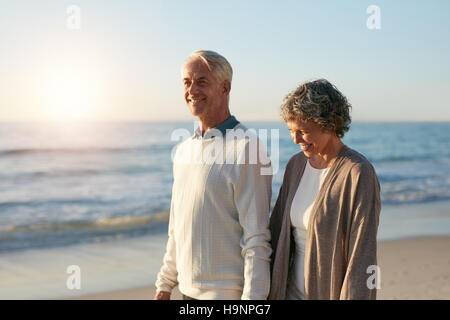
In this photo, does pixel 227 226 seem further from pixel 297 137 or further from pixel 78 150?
pixel 78 150

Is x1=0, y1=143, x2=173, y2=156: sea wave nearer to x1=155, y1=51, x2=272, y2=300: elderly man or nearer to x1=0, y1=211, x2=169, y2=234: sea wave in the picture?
x1=0, y1=211, x2=169, y2=234: sea wave

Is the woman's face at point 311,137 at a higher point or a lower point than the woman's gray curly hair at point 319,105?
lower

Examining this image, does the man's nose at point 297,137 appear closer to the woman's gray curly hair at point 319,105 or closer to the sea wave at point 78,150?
the woman's gray curly hair at point 319,105

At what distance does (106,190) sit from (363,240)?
1403cm

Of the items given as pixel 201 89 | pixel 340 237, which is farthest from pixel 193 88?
pixel 340 237

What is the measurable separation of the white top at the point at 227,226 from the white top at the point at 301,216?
0.46ft

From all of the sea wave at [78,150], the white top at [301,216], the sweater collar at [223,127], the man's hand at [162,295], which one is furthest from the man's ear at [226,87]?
the sea wave at [78,150]

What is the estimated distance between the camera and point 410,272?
21.3 ft

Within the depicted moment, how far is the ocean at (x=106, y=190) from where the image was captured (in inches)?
324

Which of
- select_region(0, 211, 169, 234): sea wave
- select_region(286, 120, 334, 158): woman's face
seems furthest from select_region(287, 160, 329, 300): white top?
select_region(0, 211, 169, 234): sea wave

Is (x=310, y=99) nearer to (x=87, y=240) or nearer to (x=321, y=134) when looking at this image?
(x=321, y=134)

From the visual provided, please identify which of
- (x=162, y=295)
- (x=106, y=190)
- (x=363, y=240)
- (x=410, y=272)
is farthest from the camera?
(x=106, y=190)

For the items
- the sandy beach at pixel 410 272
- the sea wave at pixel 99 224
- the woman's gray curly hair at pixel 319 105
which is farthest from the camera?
the sea wave at pixel 99 224
